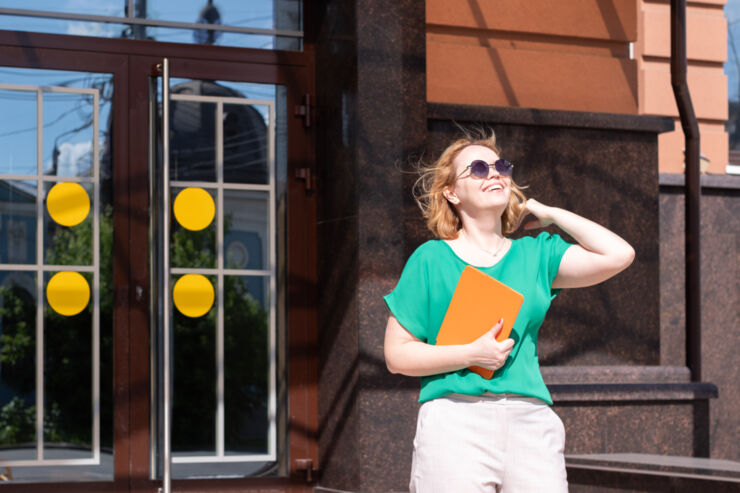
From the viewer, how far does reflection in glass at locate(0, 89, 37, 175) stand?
227 inches

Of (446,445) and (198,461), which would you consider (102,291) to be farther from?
(446,445)

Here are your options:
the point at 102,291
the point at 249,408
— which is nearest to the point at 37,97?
the point at 102,291

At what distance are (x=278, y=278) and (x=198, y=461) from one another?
1.08m

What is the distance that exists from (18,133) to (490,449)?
4.02m

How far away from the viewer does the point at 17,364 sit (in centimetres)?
567

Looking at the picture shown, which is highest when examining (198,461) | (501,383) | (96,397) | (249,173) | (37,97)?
(37,97)

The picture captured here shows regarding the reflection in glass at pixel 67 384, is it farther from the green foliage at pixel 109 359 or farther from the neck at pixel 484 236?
the neck at pixel 484 236

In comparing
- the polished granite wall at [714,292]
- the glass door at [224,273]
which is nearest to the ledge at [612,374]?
the polished granite wall at [714,292]

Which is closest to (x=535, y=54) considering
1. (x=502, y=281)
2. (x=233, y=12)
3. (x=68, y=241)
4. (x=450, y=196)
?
(x=233, y=12)

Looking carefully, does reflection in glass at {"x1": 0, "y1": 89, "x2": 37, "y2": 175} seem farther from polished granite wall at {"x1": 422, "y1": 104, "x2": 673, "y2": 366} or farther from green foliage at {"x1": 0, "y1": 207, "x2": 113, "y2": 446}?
polished granite wall at {"x1": 422, "y1": 104, "x2": 673, "y2": 366}

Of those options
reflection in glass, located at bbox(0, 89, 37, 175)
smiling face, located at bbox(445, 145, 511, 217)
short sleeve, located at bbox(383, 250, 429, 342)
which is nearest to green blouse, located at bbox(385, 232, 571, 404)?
short sleeve, located at bbox(383, 250, 429, 342)

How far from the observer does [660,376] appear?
20.6ft

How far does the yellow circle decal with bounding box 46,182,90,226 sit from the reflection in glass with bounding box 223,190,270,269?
29.9 inches

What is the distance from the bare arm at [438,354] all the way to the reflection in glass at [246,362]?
3333 mm
